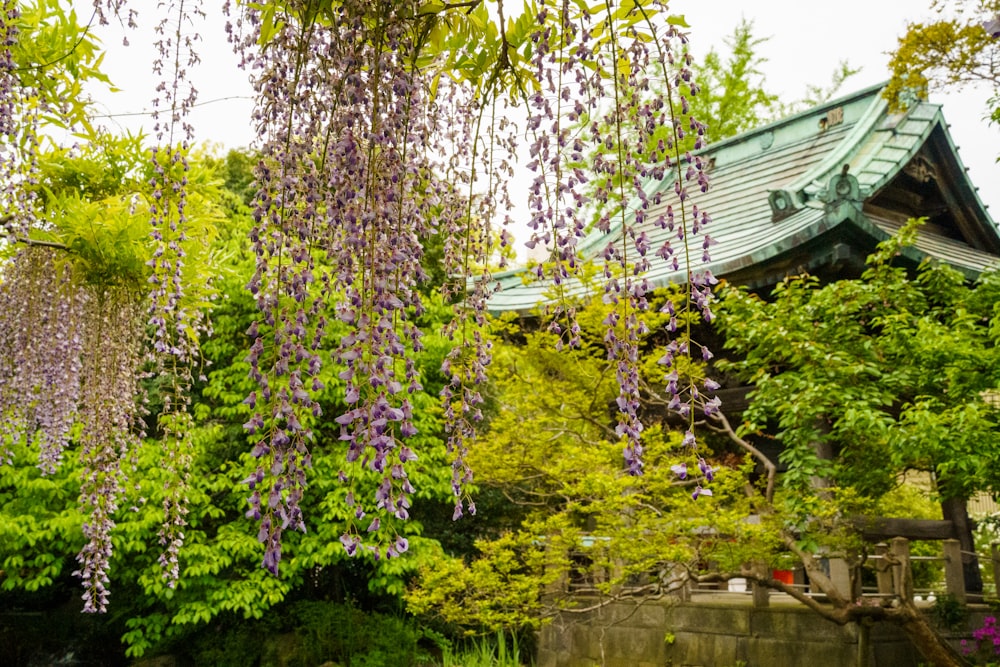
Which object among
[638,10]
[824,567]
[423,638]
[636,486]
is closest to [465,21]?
[638,10]

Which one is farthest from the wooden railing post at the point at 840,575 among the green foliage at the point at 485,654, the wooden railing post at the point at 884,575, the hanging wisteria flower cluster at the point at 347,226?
the hanging wisteria flower cluster at the point at 347,226

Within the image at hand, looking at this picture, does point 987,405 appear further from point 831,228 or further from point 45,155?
point 45,155

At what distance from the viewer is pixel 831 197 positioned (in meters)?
7.02

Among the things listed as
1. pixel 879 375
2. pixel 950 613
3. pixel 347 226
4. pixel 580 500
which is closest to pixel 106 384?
pixel 347 226

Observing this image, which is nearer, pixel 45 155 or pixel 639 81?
pixel 639 81

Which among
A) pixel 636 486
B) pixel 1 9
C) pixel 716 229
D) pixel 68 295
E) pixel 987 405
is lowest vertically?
pixel 636 486

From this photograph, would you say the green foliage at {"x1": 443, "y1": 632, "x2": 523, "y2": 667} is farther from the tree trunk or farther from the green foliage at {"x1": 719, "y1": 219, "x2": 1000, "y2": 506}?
the tree trunk

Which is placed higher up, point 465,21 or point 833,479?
point 465,21

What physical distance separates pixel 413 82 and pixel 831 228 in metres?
5.54

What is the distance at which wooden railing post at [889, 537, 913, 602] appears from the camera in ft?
21.6

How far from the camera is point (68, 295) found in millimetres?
4773

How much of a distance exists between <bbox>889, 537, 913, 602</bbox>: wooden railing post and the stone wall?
0.42m

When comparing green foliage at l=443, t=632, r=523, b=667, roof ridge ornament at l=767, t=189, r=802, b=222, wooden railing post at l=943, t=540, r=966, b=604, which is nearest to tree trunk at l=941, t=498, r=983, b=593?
wooden railing post at l=943, t=540, r=966, b=604

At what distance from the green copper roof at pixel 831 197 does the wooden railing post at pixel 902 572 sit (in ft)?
7.72
